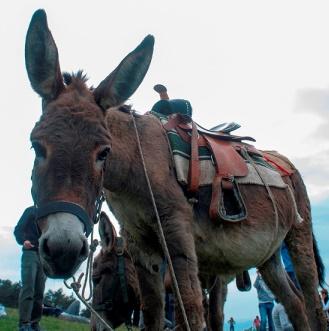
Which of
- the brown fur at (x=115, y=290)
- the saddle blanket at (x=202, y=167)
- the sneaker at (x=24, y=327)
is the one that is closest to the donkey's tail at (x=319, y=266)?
the saddle blanket at (x=202, y=167)

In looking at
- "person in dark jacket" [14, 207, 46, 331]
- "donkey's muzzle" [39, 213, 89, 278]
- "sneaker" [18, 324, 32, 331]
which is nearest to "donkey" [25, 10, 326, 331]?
"donkey's muzzle" [39, 213, 89, 278]

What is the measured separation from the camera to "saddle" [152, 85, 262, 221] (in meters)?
4.77

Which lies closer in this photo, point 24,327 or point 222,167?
point 222,167

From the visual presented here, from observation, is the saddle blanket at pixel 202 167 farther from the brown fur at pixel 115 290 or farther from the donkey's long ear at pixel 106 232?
the brown fur at pixel 115 290

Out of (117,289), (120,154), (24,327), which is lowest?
(24,327)

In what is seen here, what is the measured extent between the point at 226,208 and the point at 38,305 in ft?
14.2

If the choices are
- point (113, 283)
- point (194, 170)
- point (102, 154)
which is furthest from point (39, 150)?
point (113, 283)

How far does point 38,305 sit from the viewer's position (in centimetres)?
791

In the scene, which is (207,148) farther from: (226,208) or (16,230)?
(16,230)

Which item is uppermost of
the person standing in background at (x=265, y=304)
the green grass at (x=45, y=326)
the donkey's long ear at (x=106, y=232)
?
A: the donkey's long ear at (x=106, y=232)

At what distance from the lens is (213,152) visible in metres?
5.23

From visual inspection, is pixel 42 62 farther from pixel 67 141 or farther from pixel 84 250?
pixel 84 250

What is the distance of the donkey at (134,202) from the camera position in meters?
3.14

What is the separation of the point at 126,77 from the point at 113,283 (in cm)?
398
